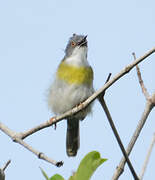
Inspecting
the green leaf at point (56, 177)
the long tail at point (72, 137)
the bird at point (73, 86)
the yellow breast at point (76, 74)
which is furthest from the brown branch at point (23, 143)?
the long tail at point (72, 137)

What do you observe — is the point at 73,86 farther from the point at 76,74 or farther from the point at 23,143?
the point at 23,143

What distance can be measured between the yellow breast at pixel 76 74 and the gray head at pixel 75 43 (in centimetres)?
58

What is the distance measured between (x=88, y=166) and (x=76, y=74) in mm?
4441

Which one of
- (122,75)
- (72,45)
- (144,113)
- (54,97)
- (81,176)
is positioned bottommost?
(81,176)

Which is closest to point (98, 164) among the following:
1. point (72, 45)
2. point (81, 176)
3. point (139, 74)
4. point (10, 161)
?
point (81, 176)

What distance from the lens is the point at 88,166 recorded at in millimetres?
2506

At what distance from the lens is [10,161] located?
298cm

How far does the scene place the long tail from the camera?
7569 mm

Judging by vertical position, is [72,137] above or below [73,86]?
below

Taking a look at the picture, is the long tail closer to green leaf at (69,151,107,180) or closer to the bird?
the bird

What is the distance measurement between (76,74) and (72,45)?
1.03 metres

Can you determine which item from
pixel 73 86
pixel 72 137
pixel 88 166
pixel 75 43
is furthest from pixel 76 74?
pixel 88 166

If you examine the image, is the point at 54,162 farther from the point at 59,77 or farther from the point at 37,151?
the point at 59,77

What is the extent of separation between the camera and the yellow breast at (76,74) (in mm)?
6816
